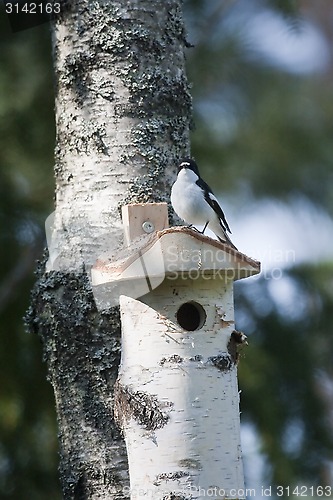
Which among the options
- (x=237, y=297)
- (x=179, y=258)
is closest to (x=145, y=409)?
(x=179, y=258)

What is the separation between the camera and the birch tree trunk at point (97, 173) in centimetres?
238

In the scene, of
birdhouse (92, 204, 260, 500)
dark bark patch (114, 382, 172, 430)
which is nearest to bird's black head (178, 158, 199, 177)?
birdhouse (92, 204, 260, 500)

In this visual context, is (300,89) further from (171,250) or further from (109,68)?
(171,250)

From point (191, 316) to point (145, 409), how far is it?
0.93 feet

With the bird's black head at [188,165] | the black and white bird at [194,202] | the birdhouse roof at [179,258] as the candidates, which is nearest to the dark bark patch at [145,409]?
the birdhouse roof at [179,258]

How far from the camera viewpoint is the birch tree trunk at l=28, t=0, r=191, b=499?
2383mm

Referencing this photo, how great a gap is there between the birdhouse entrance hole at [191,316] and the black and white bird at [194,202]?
212mm

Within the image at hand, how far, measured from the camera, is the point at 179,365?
214cm

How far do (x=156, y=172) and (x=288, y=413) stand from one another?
1.33m

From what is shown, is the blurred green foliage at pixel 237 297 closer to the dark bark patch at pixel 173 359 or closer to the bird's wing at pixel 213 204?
the bird's wing at pixel 213 204

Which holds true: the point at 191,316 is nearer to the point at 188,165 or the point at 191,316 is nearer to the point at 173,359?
the point at 173,359

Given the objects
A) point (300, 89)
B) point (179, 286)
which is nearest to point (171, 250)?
point (179, 286)

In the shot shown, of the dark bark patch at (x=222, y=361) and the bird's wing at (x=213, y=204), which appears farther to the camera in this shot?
the bird's wing at (x=213, y=204)

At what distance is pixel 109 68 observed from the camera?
2.56 meters
